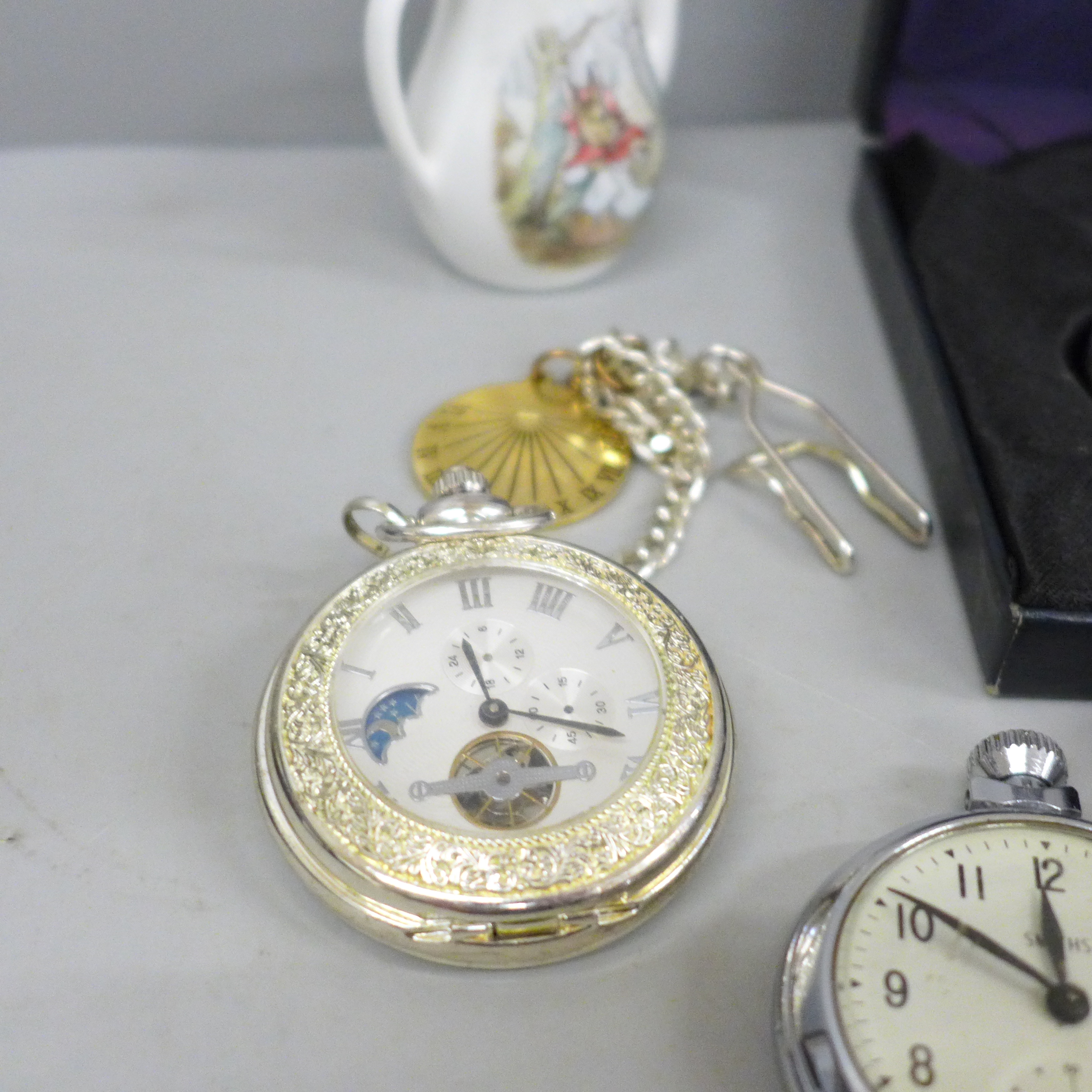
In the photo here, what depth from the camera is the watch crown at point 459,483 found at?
0.84m

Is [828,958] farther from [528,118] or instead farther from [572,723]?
[528,118]

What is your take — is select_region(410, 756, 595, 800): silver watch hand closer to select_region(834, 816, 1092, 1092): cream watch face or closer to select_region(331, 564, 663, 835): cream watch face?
select_region(331, 564, 663, 835): cream watch face

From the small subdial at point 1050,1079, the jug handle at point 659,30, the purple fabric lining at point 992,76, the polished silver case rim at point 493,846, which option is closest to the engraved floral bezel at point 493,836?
the polished silver case rim at point 493,846

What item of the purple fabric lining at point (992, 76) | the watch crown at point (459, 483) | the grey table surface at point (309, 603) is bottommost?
the grey table surface at point (309, 603)

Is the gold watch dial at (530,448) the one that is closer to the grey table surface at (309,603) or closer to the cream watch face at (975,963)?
the grey table surface at (309,603)

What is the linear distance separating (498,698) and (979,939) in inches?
12.5

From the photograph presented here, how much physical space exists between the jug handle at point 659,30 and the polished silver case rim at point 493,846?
2.18 ft

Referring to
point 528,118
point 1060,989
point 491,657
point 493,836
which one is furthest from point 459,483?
point 1060,989

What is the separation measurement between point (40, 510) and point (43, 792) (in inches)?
10.9

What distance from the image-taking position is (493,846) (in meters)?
0.67

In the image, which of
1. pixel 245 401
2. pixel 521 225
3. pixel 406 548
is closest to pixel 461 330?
pixel 521 225

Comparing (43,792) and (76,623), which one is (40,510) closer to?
(76,623)

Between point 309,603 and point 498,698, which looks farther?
point 309,603

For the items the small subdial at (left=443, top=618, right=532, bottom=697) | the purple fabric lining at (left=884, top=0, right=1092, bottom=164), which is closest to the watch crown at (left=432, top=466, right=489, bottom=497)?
the small subdial at (left=443, top=618, right=532, bottom=697)
